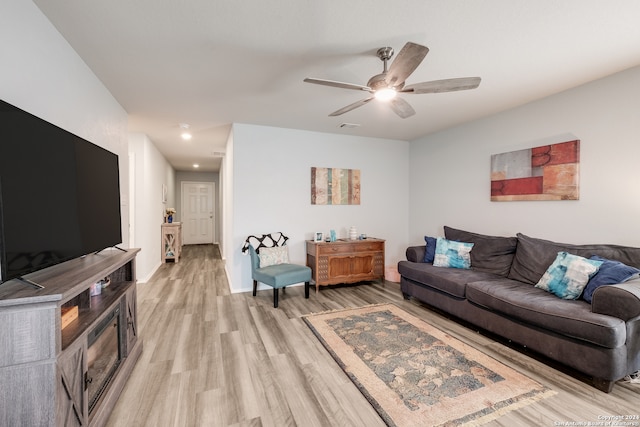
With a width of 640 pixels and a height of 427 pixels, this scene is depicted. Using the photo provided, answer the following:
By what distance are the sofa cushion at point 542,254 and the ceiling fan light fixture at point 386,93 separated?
2.20 meters

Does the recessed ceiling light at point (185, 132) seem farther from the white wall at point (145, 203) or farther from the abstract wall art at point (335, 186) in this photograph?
the abstract wall art at point (335, 186)

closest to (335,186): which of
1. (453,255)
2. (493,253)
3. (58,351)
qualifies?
(453,255)

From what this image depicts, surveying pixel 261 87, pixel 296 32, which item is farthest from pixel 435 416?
pixel 261 87

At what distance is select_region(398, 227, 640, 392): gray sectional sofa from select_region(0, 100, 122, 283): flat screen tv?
3153 millimetres

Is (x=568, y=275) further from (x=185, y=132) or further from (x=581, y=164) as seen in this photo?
(x=185, y=132)

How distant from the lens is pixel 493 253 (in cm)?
321

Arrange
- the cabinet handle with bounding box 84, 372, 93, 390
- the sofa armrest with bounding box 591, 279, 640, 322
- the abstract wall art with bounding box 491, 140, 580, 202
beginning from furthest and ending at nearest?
the abstract wall art with bounding box 491, 140, 580, 202, the sofa armrest with bounding box 591, 279, 640, 322, the cabinet handle with bounding box 84, 372, 93, 390

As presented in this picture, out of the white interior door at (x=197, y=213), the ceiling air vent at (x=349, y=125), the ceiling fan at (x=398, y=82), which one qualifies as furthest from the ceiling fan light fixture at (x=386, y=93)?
the white interior door at (x=197, y=213)

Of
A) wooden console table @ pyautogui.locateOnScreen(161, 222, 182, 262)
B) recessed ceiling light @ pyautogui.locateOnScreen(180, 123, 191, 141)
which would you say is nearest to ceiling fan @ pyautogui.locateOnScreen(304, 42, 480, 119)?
recessed ceiling light @ pyautogui.locateOnScreen(180, 123, 191, 141)

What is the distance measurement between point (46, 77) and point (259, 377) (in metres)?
2.46

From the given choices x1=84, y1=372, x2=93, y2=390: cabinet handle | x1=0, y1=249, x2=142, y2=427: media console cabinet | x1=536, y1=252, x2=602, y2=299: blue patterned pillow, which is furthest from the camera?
x1=536, y1=252, x2=602, y2=299: blue patterned pillow

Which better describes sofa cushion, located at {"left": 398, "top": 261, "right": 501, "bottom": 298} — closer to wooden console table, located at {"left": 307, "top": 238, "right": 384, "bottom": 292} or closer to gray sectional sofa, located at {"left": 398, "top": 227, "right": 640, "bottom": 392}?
gray sectional sofa, located at {"left": 398, "top": 227, "right": 640, "bottom": 392}

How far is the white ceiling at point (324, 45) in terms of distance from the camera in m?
1.67

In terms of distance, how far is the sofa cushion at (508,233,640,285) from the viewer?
231 centimetres
